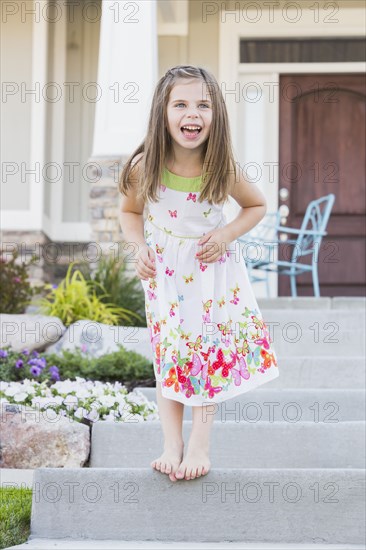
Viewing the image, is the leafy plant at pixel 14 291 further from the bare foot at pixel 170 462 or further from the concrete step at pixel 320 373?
the bare foot at pixel 170 462

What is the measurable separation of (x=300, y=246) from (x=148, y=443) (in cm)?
378

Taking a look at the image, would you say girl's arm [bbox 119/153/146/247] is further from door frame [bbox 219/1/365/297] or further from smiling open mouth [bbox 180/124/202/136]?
door frame [bbox 219/1/365/297]

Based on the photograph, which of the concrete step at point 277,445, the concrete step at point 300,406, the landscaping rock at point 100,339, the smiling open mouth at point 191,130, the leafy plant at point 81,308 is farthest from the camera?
the leafy plant at point 81,308

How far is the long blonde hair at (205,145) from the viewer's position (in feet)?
9.48

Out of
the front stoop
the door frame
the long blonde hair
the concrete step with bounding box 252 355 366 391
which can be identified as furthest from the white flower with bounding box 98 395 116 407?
the door frame

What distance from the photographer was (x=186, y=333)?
116 inches

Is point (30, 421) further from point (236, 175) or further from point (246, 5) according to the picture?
point (246, 5)

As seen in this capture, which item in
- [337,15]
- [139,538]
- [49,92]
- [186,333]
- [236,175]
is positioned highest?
[337,15]

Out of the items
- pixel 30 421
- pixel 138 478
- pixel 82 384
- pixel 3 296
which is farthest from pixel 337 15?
pixel 138 478

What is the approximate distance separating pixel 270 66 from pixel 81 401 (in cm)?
496

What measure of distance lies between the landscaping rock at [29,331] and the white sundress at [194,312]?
231cm

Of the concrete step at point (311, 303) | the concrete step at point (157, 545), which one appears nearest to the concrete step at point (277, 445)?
the concrete step at point (157, 545)

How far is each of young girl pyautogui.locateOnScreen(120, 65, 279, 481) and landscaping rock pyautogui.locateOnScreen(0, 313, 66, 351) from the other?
7.55 feet

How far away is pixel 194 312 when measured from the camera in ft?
9.74
